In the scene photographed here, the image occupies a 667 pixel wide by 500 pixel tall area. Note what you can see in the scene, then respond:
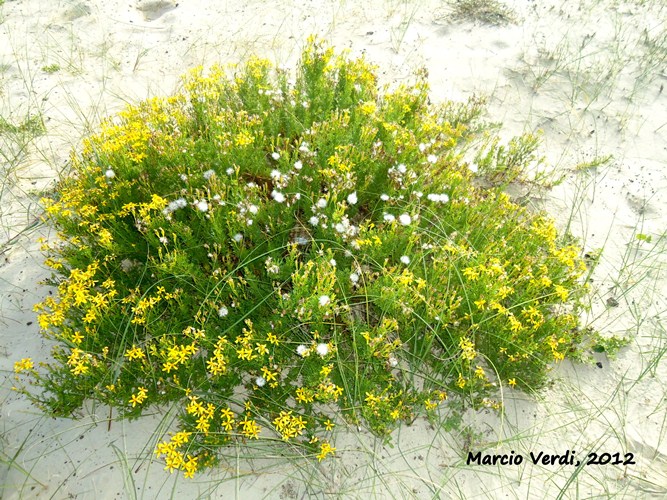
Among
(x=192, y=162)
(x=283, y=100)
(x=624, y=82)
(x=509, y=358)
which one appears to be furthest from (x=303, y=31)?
(x=509, y=358)

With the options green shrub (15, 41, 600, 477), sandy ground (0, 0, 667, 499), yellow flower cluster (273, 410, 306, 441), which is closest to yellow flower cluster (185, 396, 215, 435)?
green shrub (15, 41, 600, 477)

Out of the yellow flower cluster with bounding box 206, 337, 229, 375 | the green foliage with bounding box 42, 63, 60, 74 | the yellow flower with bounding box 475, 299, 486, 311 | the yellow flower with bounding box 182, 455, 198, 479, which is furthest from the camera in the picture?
the green foliage with bounding box 42, 63, 60, 74

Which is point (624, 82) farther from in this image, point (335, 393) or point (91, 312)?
point (91, 312)

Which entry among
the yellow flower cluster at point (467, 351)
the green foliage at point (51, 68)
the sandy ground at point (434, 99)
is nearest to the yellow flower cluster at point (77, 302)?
the sandy ground at point (434, 99)

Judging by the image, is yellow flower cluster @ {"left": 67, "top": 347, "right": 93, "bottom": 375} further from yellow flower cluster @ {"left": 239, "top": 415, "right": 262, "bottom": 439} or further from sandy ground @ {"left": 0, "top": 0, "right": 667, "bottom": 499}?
yellow flower cluster @ {"left": 239, "top": 415, "right": 262, "bottom": 439}

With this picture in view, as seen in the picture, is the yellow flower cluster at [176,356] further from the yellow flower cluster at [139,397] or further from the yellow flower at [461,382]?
the yellow flower at [461,382]

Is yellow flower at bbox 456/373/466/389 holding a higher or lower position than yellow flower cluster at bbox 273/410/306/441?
higher

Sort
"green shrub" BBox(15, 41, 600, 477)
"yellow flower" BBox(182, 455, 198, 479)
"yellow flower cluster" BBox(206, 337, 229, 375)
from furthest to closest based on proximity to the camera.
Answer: "green shrub" BBox(15, 41, 600, 477), "yellow flower cluster" BBox(206, 337, 229, 375), "yellow flower" BBox(182, 455, 198, 479)
